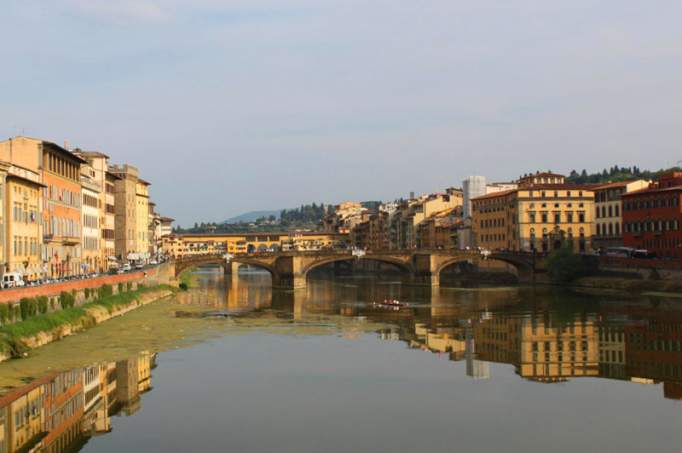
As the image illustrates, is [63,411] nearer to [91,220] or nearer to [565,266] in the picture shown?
[91,220]

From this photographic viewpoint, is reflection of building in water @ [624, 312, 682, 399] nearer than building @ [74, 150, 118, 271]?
Yes

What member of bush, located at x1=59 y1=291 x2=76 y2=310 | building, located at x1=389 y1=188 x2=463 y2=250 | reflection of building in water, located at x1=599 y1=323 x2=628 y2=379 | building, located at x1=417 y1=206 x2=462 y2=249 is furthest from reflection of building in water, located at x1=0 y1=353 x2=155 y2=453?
building, located at x1=389 y1=188 x2=463 y2=250

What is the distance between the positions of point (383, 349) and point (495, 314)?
21.6 m

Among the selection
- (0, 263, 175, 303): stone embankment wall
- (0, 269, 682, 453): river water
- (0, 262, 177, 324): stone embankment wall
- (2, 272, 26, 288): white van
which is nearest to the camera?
(0, 269, 682, 453): river water

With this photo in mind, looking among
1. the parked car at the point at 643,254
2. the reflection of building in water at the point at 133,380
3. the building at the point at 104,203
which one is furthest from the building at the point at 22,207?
the parked car at the point at 643,254

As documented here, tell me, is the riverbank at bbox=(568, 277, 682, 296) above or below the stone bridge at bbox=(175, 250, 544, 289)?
below

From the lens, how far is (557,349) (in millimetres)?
45312

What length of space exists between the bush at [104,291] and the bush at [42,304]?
1503cm

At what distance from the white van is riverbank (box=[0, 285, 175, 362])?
2.57 metres

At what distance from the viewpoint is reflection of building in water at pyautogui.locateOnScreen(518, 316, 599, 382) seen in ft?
125

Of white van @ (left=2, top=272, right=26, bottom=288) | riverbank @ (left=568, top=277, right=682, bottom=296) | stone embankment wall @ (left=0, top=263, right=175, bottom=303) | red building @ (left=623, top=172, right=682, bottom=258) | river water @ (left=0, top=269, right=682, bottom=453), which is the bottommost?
river water @ (left=0, top=269, right=682, bottom=453)

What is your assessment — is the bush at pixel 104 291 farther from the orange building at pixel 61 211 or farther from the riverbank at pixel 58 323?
the orange building at pixel 61 211

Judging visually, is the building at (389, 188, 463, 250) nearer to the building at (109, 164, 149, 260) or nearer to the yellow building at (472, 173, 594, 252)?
the yellow building at (472, 173, 594, 252)

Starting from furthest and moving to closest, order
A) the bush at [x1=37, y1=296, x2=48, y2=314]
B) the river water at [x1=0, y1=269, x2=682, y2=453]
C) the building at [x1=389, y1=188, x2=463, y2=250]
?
the building at [x1=389, y1=188, x2=463, y2=250] < the bush at [x1=37, y1=296, x2=48, y2=314] < the river water at [x1=0, y1=269, x2=682, y2=453]
